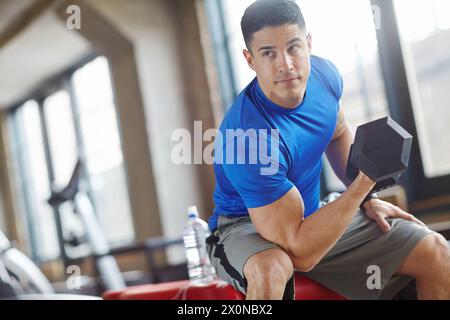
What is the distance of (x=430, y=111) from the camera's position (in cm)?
158

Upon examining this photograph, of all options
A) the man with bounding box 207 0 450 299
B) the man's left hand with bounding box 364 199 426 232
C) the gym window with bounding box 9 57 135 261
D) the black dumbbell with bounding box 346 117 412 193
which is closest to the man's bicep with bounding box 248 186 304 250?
the man with bounding box 207 0 450 299

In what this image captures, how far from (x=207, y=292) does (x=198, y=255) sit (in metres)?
0.35

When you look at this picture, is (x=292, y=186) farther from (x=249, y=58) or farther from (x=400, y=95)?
(x=400, y=95)

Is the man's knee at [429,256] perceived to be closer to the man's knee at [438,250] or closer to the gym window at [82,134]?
the man's knee at [438,250]

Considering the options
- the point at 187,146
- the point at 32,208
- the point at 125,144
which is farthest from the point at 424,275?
the point at 32,208

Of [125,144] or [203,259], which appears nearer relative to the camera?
[203,259]

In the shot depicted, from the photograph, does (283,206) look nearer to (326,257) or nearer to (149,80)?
(326,257)

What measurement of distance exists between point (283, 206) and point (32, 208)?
15.2ft

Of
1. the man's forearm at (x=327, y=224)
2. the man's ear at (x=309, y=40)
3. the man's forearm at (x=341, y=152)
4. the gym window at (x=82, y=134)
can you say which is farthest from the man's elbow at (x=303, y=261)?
the gym window at (x=82, y=134)

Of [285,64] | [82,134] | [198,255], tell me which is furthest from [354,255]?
[82,134]

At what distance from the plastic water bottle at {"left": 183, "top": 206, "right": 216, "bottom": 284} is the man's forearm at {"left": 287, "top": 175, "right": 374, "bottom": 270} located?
0.51 metres

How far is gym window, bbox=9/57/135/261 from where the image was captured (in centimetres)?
246

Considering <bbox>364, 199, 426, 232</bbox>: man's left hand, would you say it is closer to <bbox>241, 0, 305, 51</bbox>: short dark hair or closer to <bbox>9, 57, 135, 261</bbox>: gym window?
<bbox>241, 0, 305, 51</bbox>: short dark hair

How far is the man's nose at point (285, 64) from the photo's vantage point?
1081 mm
